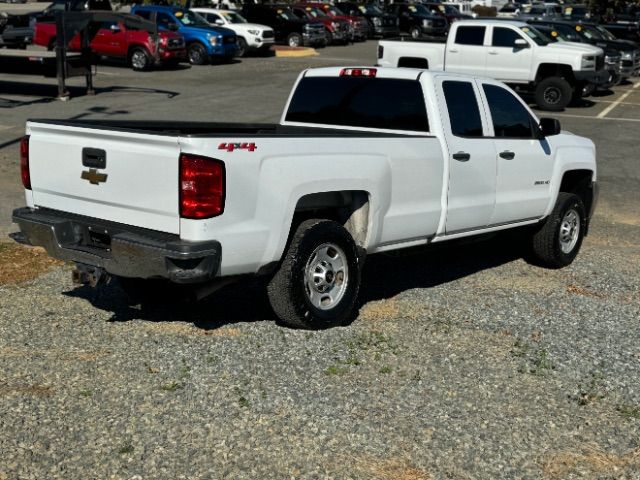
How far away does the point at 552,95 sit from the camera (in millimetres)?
23094

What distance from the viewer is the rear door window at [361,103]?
743 cm

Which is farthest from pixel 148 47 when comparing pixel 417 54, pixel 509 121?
pixel 509 121

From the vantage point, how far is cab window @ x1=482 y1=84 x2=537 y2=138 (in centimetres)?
803

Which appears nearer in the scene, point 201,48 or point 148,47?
point 148,47

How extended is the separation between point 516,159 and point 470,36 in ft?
53.7

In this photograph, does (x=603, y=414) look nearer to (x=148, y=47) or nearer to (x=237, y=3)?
(x=148, y=47)

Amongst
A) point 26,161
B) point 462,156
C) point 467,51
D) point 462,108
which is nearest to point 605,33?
point 467,51

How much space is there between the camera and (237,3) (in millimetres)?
50938

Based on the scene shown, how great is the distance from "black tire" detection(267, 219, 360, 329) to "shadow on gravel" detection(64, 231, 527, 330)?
0.43 m

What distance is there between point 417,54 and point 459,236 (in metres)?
16.9

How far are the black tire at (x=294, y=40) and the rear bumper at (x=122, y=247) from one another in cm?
3442

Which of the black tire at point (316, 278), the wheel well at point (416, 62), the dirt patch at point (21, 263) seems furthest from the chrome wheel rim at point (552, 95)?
the black tire at point (316, 278)

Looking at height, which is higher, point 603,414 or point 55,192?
point 55,192

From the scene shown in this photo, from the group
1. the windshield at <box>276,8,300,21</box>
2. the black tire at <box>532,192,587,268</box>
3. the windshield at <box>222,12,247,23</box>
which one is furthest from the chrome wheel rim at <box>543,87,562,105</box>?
the windshield at <box>276,8,300,21</box>
